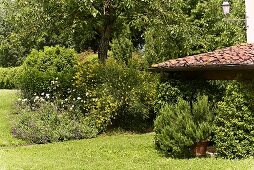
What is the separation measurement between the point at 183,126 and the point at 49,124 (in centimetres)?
581

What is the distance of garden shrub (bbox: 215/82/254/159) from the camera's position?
10.1m

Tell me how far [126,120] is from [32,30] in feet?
17.1

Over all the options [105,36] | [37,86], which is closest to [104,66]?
[105,36]

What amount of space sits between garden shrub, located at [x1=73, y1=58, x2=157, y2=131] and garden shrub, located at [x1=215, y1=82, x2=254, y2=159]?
601 cm

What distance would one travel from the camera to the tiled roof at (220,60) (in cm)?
996

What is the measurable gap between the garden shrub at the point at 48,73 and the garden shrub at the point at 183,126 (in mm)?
6163

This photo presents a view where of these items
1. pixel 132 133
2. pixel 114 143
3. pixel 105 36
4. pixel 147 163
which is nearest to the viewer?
pixel 147 163

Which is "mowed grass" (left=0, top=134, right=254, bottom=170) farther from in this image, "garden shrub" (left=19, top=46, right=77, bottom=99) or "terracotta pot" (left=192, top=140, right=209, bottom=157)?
"garden shrub" (left=19, top=46, right=77, bottom=99)

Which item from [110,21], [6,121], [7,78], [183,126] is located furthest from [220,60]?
[7,78]

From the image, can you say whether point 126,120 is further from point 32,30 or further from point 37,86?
point 32,30

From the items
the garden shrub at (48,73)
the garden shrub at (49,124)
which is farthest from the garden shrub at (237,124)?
the garden shrub at (48,73)

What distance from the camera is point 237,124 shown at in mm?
10242

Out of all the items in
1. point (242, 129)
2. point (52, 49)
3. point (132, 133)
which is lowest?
point (132, 133)

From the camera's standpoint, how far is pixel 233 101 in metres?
10.4
